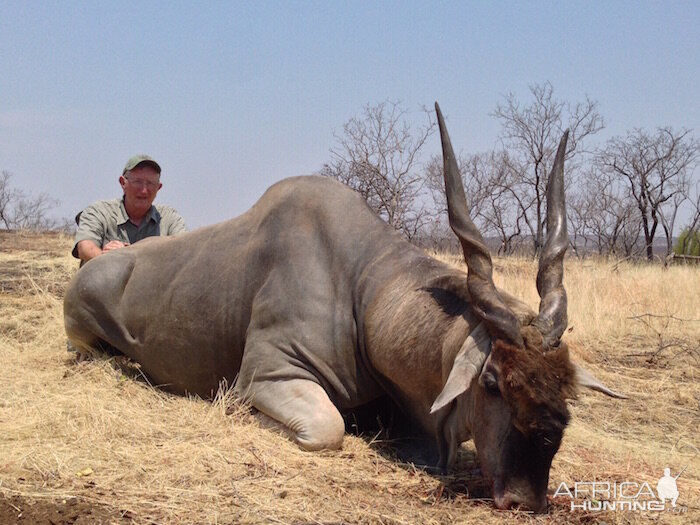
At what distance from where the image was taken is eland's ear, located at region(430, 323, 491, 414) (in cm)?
365

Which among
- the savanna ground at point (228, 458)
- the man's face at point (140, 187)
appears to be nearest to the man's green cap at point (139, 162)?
the man's face at point (140, 187)

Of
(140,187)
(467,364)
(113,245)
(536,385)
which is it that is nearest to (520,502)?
(536,385)

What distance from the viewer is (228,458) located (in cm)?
417

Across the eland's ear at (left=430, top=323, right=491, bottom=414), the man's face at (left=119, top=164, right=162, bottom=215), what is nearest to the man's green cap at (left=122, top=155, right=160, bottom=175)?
the man's face at (left=119, top=164, right=162, bottom=215)

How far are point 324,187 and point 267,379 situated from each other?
1.42 metres

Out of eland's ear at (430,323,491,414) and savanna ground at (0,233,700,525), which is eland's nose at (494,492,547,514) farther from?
eland's ear at (430,323,491,414)

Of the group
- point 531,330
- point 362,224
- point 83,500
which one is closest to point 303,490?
point 83,500

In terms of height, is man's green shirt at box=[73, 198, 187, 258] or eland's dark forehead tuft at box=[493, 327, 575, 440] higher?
man's green shirt at box=[73, 198, 187, 258]

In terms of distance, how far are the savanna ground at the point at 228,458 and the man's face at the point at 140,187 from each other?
1372 millimetres

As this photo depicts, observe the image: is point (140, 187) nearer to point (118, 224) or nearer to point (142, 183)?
point (142, 183)

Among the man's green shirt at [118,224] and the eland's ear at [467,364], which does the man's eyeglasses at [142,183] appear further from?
the eland's ear at [467,364]

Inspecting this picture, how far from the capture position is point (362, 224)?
5.34 metres

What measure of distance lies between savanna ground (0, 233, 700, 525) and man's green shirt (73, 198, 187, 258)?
3.29 feet

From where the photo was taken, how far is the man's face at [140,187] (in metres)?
7.36
